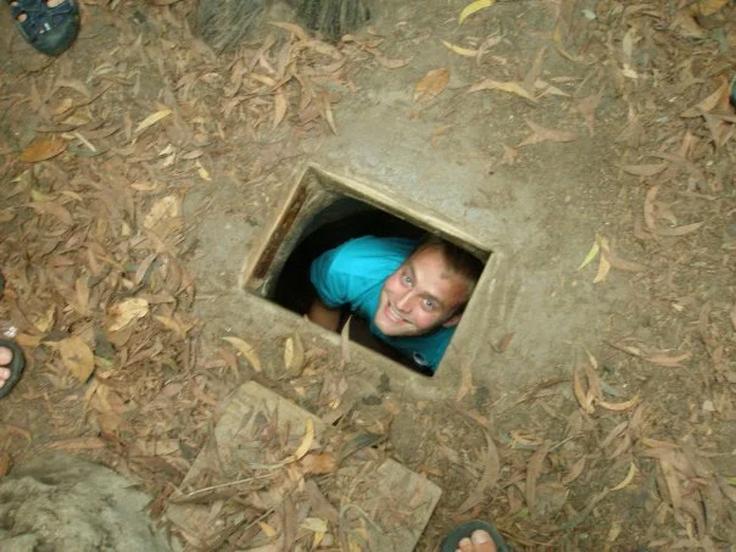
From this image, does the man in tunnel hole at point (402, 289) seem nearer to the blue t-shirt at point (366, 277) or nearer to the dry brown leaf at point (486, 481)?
the blue t-shirt at point (366, 277)

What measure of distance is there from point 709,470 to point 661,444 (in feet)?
0.77

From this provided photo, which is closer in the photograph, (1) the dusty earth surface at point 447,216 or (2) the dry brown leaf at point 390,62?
(1) the dusty earth surface at point 447,216

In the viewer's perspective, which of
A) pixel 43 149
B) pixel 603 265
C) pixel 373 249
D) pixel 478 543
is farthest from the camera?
pixel 373 249

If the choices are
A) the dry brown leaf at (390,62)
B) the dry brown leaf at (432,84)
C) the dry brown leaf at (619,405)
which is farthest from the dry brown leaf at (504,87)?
the dry brown leaf at (619,405)

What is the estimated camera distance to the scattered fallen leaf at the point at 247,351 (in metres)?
2.80

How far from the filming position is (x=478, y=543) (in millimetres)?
2607

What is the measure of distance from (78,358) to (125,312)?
295 millimetres

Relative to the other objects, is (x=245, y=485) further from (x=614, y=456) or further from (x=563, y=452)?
(x=614, y=456)

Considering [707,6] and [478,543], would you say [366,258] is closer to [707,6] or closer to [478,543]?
[478,543]

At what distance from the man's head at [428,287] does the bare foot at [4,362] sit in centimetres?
180

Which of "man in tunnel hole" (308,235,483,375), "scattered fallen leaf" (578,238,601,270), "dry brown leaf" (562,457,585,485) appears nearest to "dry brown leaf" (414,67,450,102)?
"man in tunnel hole" (308,235,483,375)

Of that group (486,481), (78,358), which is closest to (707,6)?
(486,481)

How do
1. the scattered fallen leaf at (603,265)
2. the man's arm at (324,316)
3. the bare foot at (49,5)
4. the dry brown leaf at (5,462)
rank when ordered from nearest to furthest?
1. the dry brown leaf at (5,462)
2. the scattered fallen leaf at (603,265)
3. the bare foot at (49,5)
4. the man's arm at (324,316)

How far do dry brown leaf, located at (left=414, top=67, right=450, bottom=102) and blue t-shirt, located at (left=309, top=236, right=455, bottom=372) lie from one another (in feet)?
2.97
